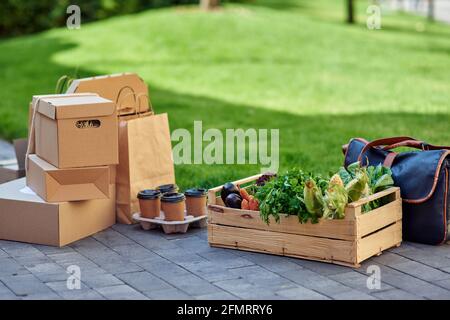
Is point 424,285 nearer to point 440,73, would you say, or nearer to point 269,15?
point 440,73

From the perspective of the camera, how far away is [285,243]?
530 centimetres

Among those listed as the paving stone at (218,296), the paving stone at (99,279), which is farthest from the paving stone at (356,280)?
the paving stone at (99,279)

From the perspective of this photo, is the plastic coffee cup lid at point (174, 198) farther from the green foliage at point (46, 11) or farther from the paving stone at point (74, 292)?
the green foliage at point (46, 11)

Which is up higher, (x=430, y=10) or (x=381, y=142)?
(x=430, y=10)

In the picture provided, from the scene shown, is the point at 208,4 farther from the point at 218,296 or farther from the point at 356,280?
the point at 218,296

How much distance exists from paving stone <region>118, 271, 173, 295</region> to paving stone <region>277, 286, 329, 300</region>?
62 centimetres

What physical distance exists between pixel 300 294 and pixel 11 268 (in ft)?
→ 5.61

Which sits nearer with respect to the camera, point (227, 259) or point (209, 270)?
point (209, 270)

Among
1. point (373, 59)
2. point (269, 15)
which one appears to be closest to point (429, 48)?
point (373, 59)

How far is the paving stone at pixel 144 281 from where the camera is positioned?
4816mm

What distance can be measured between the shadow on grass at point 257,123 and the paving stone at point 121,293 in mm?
2338

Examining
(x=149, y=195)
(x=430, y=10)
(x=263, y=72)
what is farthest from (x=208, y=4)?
(x=149, y=195)

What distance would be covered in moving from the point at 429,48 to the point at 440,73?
2.43 meters

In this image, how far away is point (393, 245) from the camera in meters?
5.52
